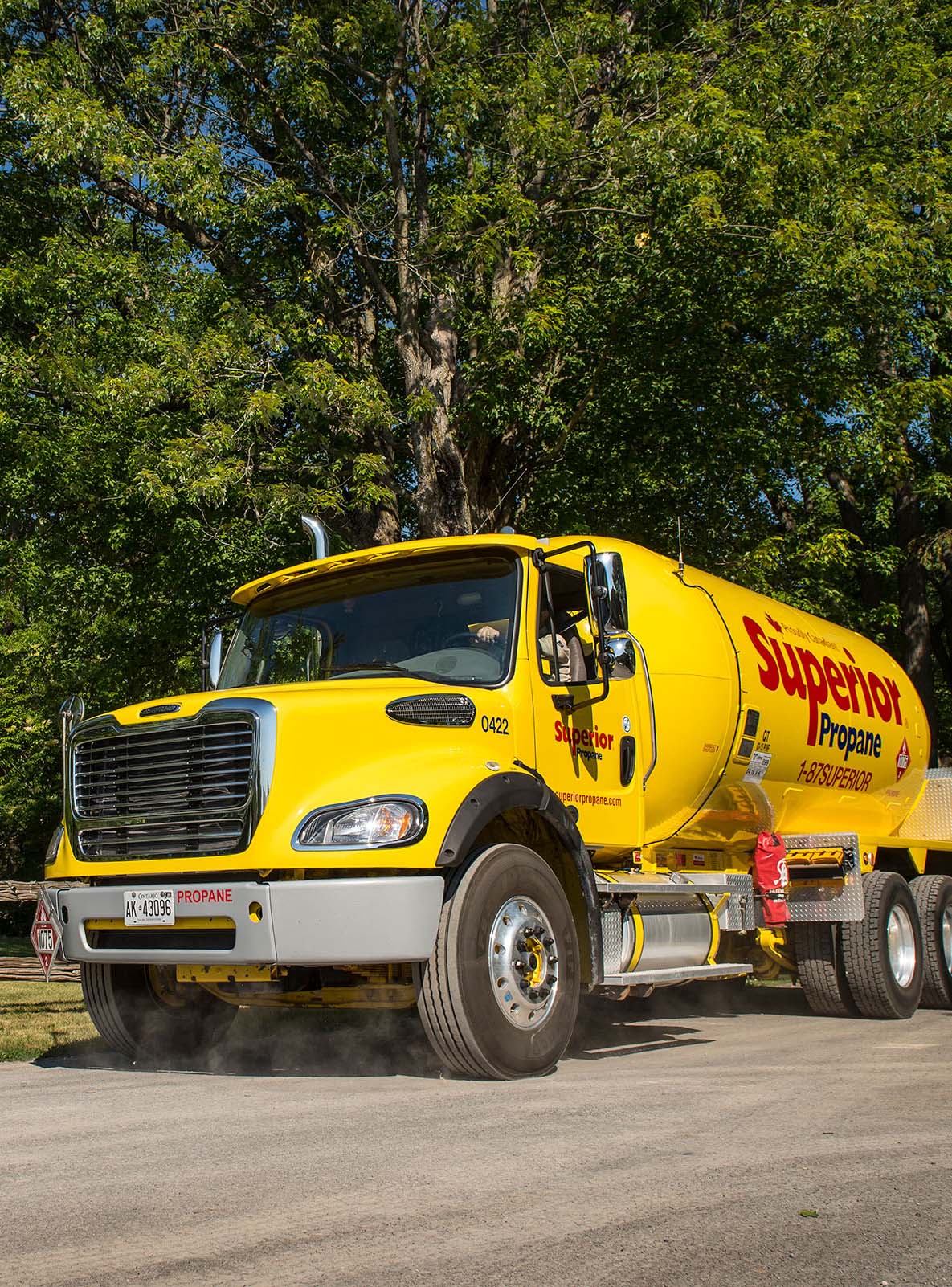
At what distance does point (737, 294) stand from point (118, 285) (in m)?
7.38

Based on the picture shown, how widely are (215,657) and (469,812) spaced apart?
3.25 metres

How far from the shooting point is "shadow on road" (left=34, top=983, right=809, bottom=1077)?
7.29 metres

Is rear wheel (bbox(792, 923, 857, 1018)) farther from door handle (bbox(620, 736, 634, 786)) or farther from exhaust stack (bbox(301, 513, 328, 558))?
exhaust stack (bbox(301, 513, 328, 558))

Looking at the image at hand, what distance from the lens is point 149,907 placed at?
→ 661 cm

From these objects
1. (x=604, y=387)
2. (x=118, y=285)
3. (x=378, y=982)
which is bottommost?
(x=378, y=982)

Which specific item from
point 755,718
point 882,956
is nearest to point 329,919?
point 755,718

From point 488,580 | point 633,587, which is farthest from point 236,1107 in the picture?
point 633,587

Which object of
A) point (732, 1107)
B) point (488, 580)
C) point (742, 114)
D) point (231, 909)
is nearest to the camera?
point (732, 1107)

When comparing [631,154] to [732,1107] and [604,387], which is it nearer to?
[604,387]

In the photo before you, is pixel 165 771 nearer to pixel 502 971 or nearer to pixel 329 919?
pixel 329 919

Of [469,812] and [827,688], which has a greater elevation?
[827,688]

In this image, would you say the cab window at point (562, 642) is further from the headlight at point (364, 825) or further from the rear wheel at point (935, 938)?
the rear wheel at point (935, 938)

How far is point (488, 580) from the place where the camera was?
25.2ft

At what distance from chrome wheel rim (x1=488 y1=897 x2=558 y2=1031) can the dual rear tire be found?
14.1 ft
